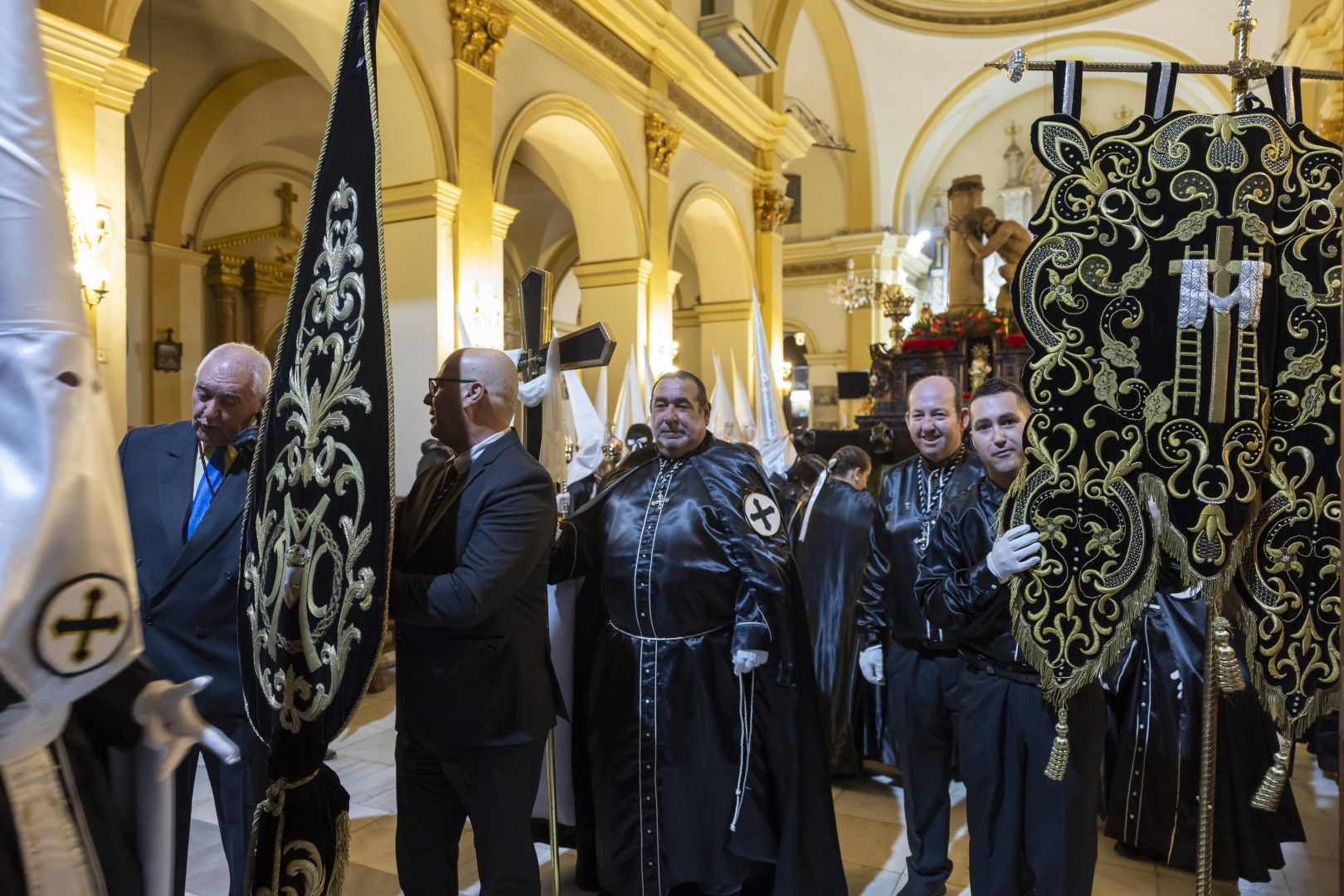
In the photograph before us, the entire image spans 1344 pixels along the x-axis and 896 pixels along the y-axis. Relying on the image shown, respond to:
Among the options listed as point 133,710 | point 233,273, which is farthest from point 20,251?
point 233,273

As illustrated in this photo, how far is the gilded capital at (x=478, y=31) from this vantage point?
7566mm

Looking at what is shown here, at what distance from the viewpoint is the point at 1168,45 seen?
60.8 ft

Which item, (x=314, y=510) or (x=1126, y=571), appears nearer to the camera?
(x=314, y=510)

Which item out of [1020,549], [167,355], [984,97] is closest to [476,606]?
[1020,549]

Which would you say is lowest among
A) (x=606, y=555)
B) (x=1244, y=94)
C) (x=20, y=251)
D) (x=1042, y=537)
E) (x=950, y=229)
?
(x=606, y=555)

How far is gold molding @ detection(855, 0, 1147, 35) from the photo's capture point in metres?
19.2

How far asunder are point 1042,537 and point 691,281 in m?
16.9

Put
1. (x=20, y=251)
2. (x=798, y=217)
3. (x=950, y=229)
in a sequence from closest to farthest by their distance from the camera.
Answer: (x=20, y=251) → (x=950, y=229) → (x=798, y=217)

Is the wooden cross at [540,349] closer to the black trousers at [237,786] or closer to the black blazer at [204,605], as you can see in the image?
the black blazer at [204,605]

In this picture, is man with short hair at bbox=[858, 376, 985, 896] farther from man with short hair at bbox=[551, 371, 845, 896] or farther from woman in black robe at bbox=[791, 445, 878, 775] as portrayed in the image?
woman in black robe at bbox=[791, 445, 878, 775]

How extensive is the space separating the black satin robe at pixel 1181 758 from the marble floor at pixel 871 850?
121 millimetres

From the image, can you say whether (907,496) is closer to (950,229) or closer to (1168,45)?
(950,229)

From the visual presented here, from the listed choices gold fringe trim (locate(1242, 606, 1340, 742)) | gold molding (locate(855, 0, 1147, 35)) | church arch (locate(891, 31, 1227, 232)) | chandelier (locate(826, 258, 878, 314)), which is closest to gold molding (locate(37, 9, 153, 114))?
gold fringe trim (locate(1242, 606, 1340, 742))

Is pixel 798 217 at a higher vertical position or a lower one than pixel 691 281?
higher
